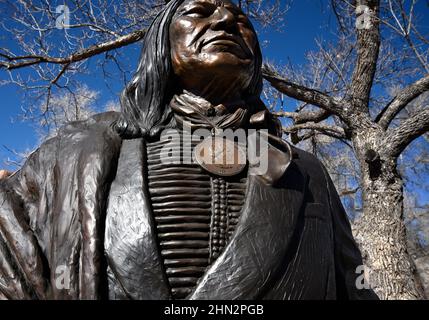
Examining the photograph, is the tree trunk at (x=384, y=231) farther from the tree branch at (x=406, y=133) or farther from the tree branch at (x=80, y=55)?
the tree branch at (x=80, y=55)

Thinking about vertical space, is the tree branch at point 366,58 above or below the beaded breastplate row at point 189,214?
above

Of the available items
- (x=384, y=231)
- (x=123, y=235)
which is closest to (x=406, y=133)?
(x=384, y=231)

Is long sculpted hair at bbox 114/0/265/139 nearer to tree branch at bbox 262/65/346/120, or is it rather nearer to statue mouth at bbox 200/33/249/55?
statue mouth at bbox 200/33/249/55

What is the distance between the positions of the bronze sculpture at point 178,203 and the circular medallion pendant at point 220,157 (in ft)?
0.04

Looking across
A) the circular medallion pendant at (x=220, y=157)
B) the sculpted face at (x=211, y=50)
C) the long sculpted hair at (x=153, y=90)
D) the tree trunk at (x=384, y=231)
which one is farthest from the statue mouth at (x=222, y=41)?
the tree trunk at (x=384, y=231)

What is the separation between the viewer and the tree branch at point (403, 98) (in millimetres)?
7754

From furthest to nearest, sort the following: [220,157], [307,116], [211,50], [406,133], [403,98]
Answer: [307,116] → [403,98] → [406,133] → [211,50] → [220,157]

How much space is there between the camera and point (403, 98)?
7.89 meters

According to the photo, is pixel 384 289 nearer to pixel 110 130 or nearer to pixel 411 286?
pixel 411 286

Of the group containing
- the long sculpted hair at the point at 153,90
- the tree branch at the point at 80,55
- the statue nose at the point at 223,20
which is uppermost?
the tree branch at the point at 80,55

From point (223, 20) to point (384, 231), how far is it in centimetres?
538

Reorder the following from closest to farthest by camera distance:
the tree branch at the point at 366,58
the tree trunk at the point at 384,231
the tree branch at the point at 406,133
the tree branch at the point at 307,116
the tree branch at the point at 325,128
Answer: the tree trunk at the point at 384,231 < the tree branch at the point at 406,133 < the tree branch at the point at 366,58 < the tree branch at the point at 325,128 < the tree branch at the point at 307,116

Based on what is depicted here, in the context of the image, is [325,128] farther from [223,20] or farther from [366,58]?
[223,20]
